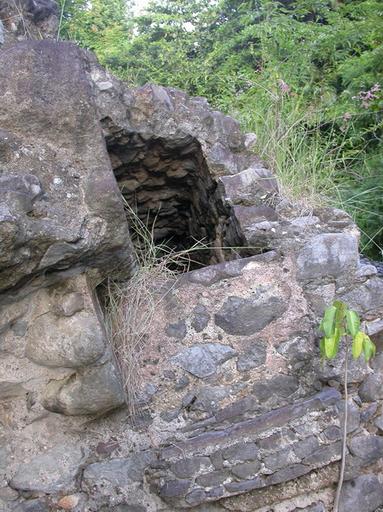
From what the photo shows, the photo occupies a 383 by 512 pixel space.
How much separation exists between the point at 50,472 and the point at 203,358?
73cm

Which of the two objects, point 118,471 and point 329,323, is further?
point 118,471

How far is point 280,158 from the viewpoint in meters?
3.07

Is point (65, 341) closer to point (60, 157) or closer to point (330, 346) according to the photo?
point (60, 157)

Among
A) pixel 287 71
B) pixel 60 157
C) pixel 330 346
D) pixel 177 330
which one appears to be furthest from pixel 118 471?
pixel 287 71

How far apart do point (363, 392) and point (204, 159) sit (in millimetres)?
1367

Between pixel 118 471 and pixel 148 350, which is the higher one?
pixel 148 350

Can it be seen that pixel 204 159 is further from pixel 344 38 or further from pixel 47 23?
pixel 344 38

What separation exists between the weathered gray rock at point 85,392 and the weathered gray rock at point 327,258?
94 centimetres

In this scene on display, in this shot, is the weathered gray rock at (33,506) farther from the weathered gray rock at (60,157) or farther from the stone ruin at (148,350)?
the weathered gray rock at (60,157)

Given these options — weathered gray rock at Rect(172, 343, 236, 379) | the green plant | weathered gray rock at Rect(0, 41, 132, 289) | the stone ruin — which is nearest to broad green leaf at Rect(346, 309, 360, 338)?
the green plant

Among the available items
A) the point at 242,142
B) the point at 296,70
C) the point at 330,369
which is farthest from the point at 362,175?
the point at 330,369

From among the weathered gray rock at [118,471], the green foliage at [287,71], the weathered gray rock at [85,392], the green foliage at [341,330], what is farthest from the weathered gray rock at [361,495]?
the green foliage at [287,71]

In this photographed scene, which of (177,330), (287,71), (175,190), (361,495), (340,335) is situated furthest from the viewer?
(287,71)

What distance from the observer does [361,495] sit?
2203mm
